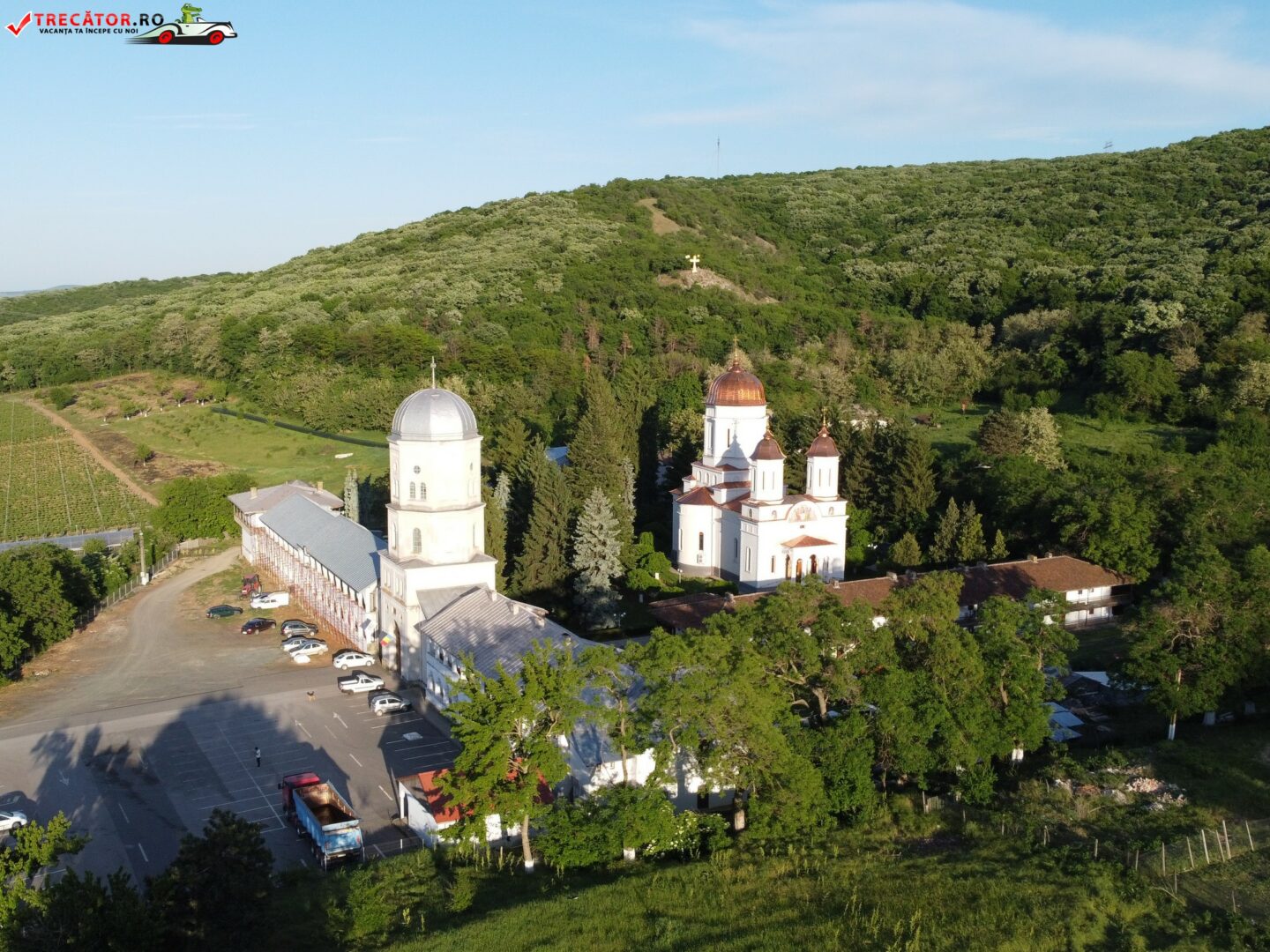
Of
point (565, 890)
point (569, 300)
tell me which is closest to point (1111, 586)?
point (565, 890)

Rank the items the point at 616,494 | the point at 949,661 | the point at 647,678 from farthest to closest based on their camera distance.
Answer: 1. the point at 616,494
2. the point at 949,661
3. the point at 647,678

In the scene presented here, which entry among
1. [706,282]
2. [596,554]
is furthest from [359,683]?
[706,282]

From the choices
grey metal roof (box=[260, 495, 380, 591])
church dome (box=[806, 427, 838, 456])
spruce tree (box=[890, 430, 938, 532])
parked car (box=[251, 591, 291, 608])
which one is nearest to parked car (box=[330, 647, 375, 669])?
grey metal roof (box=[260, 495, 380, 591])

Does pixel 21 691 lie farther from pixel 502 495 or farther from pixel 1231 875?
pixel 1231 875

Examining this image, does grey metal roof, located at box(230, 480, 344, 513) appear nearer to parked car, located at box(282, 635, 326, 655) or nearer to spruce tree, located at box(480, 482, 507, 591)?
spruce tree, located at box(480, 482, 507, 591)

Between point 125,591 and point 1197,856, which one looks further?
point 125,591

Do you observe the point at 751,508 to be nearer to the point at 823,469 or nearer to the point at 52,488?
the point at 823,469

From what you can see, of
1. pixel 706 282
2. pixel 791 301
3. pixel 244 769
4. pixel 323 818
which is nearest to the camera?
pixel 323 818
